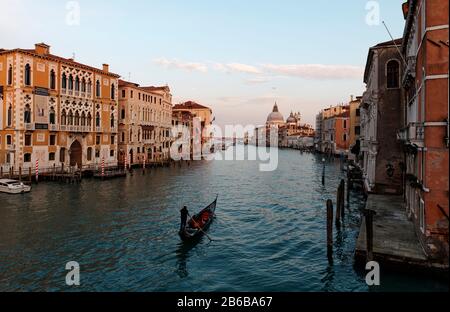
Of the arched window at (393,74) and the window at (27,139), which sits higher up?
the arched window at (393,74)

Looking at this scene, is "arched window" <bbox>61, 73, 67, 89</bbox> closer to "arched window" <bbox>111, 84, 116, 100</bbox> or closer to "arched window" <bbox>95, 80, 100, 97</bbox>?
"arched window" <bbox>95, 80, 100, 97</bbox>

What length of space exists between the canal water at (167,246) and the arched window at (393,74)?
836 cm

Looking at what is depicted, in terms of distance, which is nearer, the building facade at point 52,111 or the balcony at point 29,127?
the building facade at point 52,111

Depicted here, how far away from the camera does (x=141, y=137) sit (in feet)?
158

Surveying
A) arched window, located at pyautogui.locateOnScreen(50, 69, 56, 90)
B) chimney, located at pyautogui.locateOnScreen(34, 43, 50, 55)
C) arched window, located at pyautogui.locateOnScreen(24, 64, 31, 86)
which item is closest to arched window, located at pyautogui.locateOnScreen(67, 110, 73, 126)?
arched window, located at pyautogui.locateOnScreen(50, 69, 56, 90)

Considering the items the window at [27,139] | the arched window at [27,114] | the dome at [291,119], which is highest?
the dome at [291,119]

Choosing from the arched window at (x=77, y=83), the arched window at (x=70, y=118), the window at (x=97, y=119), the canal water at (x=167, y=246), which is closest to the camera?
the canal water at (x=167, y=246)

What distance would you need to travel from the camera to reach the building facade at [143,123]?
44.8 metres

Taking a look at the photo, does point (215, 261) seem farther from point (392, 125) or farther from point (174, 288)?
point (392, 125)

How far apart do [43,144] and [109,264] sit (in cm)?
2352

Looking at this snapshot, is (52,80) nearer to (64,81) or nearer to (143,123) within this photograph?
(64,81)

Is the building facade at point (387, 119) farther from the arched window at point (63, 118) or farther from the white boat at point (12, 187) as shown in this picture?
the arched window at point (63, 118)

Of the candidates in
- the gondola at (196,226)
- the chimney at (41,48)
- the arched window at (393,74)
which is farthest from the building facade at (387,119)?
the chimney at (41,48)
